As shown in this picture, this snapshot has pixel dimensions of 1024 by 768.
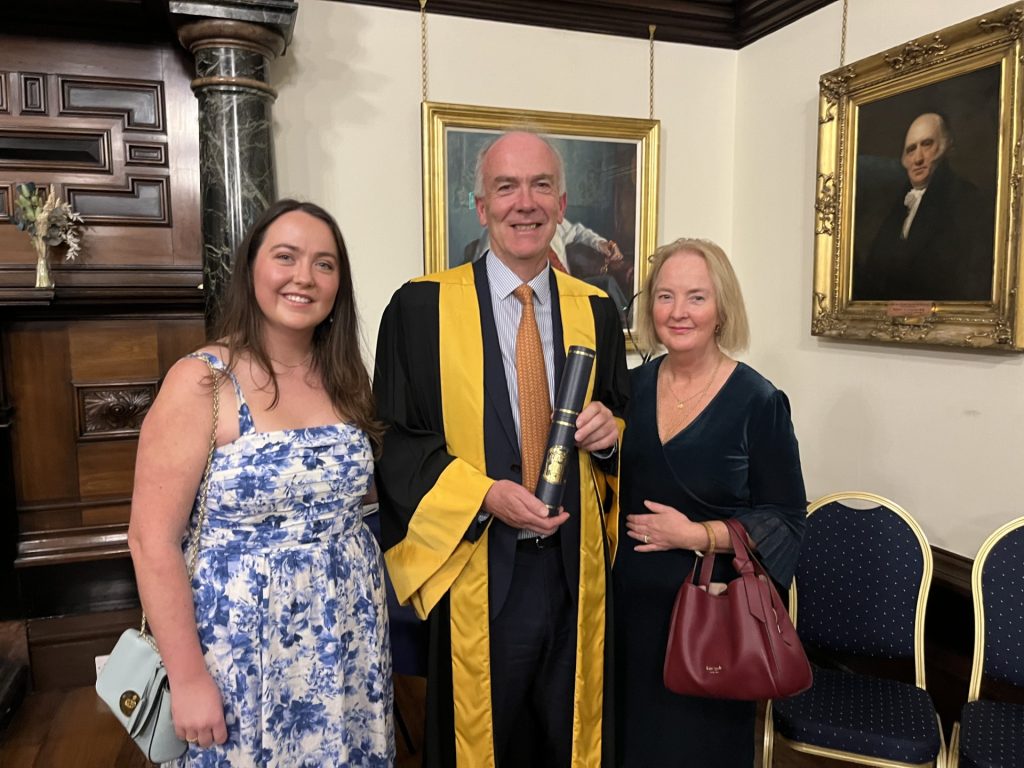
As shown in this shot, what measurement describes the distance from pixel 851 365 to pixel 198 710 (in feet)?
9.42

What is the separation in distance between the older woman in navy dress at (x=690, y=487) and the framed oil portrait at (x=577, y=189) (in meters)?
1.59

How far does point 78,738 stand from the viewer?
2859 millimetres

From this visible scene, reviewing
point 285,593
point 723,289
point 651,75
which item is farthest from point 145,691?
point 651,75

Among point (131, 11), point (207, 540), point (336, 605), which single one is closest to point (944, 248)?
point (336, 605)

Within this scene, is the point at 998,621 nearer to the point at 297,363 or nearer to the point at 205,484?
the point at 297,363

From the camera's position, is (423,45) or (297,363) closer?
(297,363)

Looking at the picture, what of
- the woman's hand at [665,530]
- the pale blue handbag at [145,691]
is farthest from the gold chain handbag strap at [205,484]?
the woman's hand at [665,530]

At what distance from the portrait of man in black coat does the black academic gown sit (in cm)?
162

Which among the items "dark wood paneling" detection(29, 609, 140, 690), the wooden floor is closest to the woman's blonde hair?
the wooden floor

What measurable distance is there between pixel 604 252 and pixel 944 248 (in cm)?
160

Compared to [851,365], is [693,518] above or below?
below

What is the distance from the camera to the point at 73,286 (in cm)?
312

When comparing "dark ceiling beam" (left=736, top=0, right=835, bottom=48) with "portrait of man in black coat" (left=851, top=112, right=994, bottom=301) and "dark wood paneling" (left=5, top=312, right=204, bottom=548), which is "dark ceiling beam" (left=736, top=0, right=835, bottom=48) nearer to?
"portrait of man in black coat" (left=851, top=112, right=994, bottom=301)

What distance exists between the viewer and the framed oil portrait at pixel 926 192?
2.52 m
